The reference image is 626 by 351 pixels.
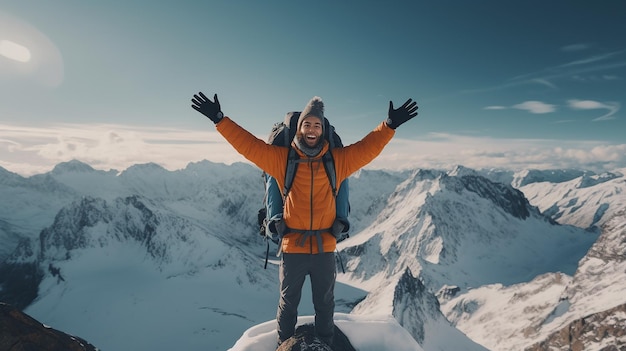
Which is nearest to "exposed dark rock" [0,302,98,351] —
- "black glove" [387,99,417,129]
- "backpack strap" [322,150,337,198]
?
"backpack strap" [322,150,337,198]

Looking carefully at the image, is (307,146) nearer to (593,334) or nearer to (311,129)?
(311,129)

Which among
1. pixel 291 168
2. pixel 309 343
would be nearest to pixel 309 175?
pixel 291 168

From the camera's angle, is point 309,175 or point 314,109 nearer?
point 314,109

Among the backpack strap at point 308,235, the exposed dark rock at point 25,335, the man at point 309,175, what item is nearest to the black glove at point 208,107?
the man at point 309,175

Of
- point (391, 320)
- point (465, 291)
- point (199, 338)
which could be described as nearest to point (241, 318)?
point (199, 338)

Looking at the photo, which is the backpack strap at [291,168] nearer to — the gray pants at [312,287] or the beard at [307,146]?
the beard at [307,146]

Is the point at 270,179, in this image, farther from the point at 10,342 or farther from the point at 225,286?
the point at 225,286

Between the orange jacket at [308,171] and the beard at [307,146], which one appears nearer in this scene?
the beard at [307,146]
